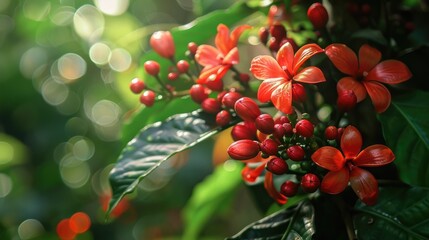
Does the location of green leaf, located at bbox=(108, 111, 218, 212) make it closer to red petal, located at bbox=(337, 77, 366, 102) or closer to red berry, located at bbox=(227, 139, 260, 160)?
red berry, located at bbox=(227, 139, 260, 160)

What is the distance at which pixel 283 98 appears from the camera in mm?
780

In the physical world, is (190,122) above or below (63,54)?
above

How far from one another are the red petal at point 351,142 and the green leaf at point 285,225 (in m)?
0.16

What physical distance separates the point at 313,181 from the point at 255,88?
38cm

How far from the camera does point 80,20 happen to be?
2746mm

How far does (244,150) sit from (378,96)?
218mm

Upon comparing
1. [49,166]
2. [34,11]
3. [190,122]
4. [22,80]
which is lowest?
[49,166]

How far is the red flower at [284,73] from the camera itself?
780 millimetres

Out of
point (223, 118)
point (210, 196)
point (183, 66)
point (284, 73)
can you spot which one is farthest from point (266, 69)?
point (210, 196)

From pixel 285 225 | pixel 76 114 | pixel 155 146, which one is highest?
pixel 155 146

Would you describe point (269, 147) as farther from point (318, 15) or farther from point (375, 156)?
point (318, 15)

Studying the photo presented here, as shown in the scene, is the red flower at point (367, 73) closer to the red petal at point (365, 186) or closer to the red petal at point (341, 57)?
the red petal at point (341, 57)

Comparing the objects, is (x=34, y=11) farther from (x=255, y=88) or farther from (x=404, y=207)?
(x=404, y=207)

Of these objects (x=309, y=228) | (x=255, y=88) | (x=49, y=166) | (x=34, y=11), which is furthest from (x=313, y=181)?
(x=34, y=11)
